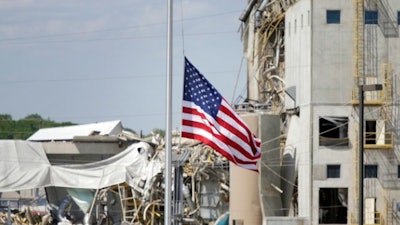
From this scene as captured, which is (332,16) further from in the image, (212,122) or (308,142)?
(212,122)

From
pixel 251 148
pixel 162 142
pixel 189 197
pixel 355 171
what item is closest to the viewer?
pixel 251 148

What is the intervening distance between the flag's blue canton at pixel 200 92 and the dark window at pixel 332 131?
18.7m

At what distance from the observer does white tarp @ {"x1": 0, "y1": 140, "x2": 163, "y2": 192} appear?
242 feet

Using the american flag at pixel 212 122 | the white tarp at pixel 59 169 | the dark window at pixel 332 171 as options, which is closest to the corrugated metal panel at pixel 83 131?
the white tarp at pixel 59 169

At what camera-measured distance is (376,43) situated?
63406 millimetres

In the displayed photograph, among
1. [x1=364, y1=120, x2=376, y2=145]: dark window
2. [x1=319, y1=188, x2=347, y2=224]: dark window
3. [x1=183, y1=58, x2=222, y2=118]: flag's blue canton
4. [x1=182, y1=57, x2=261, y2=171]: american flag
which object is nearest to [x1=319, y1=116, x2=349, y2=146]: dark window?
[x1=364, y1=120, x2=376, y2=145]: dark window

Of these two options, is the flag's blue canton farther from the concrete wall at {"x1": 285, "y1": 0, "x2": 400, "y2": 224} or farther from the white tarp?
the white tarp

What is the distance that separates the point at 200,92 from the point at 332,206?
70.4ft

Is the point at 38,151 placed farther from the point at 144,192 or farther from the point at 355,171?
the point at 355,171

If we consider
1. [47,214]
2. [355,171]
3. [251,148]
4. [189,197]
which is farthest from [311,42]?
[47,214]

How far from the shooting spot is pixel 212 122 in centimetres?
4462

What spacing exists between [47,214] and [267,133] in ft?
62.8

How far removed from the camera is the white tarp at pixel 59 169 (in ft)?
242

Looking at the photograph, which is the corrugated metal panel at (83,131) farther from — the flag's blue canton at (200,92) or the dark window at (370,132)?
the flag's blue canton at (200,92)
